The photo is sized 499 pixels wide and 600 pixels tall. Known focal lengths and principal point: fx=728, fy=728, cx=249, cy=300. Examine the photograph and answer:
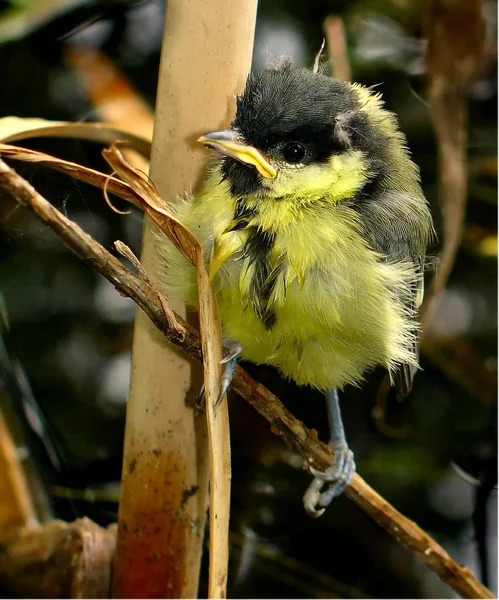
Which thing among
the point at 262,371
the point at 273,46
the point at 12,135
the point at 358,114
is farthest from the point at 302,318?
the point at 273,46

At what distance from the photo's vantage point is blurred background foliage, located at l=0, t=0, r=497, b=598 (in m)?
1.37

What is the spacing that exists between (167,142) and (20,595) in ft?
2.53

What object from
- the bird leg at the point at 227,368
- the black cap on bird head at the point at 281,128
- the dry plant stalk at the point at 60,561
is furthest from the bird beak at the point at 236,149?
the dry plant stalk at the point at 60,561

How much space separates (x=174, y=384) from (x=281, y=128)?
367mm

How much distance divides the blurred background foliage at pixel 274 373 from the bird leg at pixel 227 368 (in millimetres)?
441

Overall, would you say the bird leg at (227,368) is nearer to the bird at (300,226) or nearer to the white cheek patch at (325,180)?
the bird at (300,226)

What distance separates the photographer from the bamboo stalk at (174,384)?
2.84 feet

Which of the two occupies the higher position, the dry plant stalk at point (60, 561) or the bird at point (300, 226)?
the bird at point (300, 226)

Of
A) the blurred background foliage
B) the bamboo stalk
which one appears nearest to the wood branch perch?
the bamboo stalk

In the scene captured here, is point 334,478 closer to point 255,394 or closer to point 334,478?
point 334,478

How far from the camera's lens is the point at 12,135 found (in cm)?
94

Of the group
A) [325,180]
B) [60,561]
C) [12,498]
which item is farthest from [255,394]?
[12,498]

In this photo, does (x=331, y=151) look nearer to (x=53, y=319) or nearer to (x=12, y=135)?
(x=12, y=135)

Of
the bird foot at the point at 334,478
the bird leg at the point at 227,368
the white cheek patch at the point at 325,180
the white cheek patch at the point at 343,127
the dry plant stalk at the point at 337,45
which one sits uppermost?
the dry plant stalk at the point at 337,45
